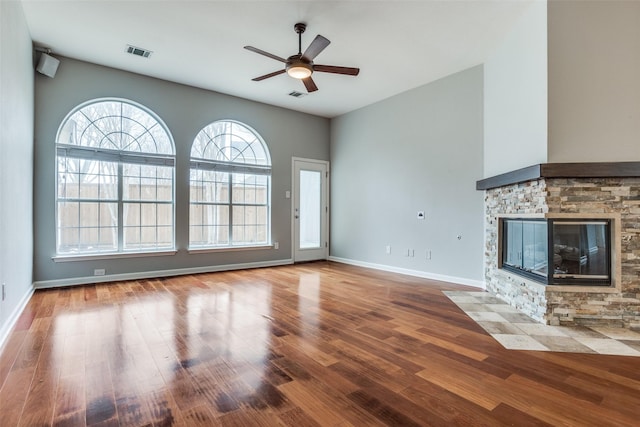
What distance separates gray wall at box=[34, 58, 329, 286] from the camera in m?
4.27

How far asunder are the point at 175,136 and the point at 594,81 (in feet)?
17.6

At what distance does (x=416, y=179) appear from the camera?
5293mm

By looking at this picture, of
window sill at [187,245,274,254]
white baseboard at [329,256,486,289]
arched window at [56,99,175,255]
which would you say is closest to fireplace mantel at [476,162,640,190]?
white baseboard at [329,256,486,289]

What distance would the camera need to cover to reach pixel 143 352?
7.83 feet

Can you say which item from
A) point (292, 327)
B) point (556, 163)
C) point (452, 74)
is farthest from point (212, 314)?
point (452, 74)

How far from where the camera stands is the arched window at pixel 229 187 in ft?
18.1

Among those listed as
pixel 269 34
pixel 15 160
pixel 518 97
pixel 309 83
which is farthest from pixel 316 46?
pixel 15 160

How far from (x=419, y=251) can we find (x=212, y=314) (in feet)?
11.0

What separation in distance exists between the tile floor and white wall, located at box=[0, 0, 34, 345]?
160 inches

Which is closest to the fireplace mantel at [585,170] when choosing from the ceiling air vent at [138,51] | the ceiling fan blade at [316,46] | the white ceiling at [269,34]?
the white ceiling at [269,34]

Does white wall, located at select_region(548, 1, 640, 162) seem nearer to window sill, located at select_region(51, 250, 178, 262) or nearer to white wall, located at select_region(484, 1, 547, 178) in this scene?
white wall, located at select_region(484, 1, 547, 178)

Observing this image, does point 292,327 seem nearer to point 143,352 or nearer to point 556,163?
point 143,352

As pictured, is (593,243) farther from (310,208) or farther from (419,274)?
(310,208)

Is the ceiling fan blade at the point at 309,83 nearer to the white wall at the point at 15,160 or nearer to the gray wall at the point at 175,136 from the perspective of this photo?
the gray wall at the point at 175,136
